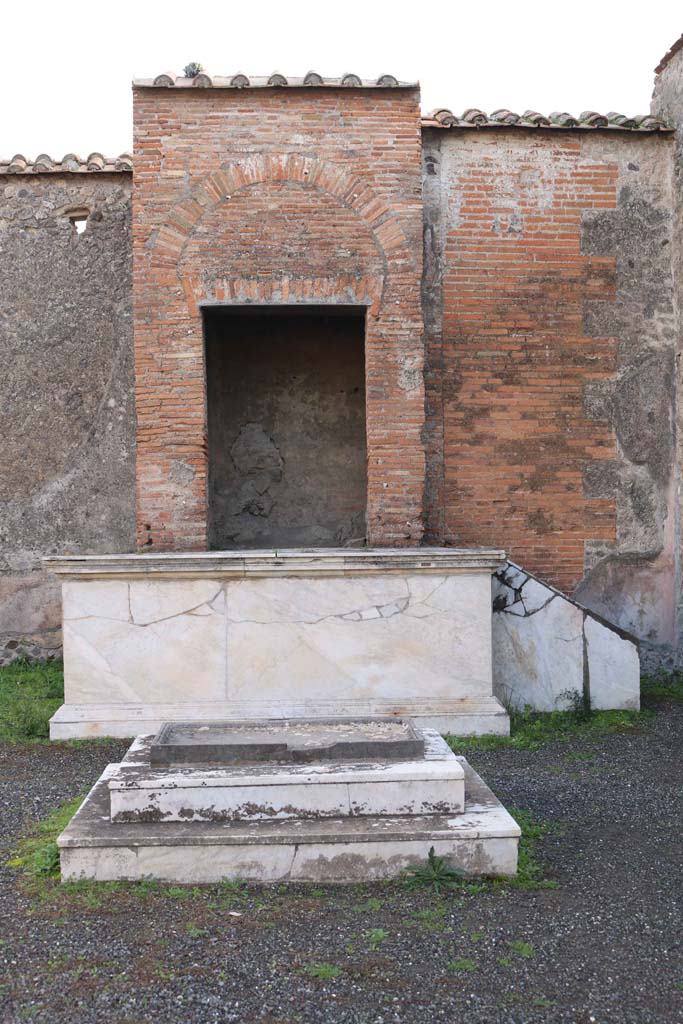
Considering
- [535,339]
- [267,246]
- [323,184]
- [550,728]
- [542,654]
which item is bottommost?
[550,728]

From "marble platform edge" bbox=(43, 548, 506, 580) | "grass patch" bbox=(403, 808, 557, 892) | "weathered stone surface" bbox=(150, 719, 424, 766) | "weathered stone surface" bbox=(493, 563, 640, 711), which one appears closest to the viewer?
"grass patch" bbox=(403, 808, 557, 892)

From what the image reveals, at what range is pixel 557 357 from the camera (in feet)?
21.9

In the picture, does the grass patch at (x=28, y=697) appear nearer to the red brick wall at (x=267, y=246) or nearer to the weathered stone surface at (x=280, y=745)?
the red brick wall at (x=267, y=246)

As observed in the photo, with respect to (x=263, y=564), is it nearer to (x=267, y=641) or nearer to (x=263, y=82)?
(x=267, y=641)

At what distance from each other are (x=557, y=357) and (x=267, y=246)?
2.29 metres

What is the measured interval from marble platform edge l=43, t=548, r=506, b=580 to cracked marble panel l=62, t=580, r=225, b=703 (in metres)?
0.08

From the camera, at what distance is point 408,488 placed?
19.0 ft

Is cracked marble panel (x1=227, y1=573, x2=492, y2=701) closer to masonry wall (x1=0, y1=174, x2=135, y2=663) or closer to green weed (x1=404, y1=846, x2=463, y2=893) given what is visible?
green weed (x1=404, y1=846, x2=463, y2=893)

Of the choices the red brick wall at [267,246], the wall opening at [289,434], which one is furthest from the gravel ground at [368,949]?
the wall opening at [289,434]

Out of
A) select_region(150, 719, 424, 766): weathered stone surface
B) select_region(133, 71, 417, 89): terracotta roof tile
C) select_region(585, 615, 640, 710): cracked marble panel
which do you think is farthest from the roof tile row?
select_region(150, 719, 424, 766): weathered stone surface

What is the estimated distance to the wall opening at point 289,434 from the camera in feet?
23.9

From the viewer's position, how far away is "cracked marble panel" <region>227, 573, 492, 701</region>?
5.07m

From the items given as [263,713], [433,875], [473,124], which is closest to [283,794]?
[433,875]

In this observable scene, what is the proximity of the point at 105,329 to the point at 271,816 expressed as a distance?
464 cm
